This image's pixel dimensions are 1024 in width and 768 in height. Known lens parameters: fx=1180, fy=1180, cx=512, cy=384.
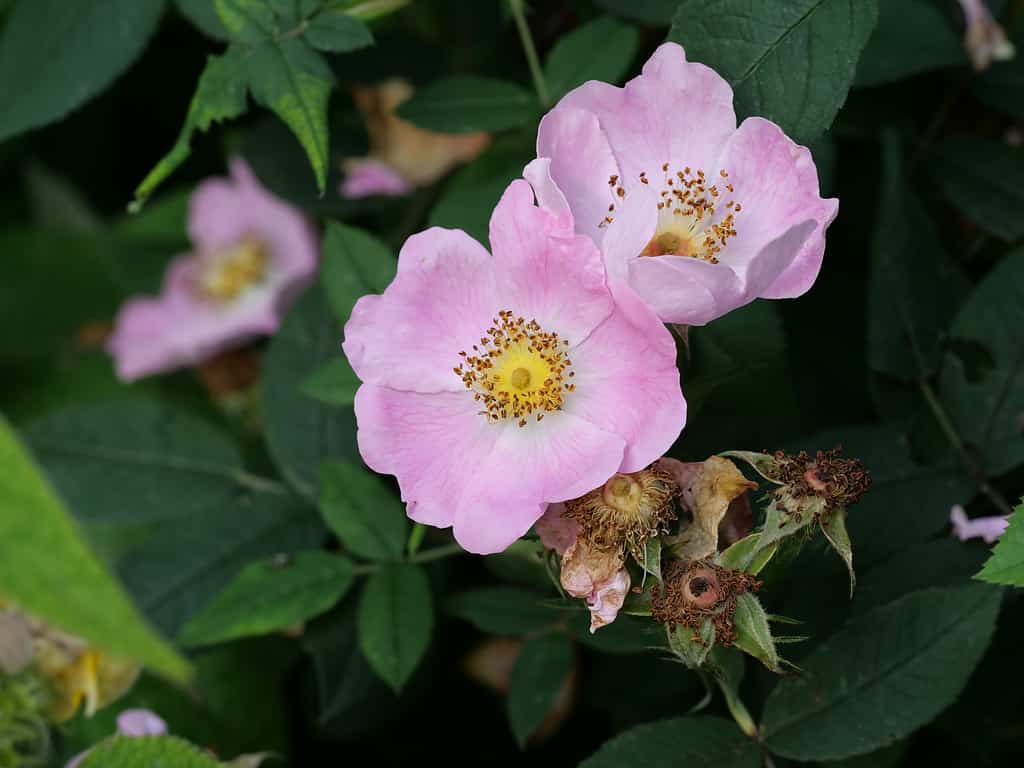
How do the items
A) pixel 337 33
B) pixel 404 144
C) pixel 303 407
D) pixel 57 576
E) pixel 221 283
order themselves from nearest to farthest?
1. pixel 57 576
2. pixel 337 33
3. pixel 303 407
4. pixel 404 144
5. pixel 221 283

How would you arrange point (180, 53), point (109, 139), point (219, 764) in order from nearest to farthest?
point (219, 764), point (180, 53), point (109, 139)

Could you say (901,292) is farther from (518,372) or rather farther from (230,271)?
(230,271)

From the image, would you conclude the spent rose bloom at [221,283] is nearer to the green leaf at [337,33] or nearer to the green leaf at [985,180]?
the green leaf at [337,33]

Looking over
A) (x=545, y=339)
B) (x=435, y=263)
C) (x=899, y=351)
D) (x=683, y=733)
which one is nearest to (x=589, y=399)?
(x=545, y=339)

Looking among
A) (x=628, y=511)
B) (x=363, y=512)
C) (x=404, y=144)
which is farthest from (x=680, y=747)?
(x=404, y=144)

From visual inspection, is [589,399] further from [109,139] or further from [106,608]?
[109,139]
